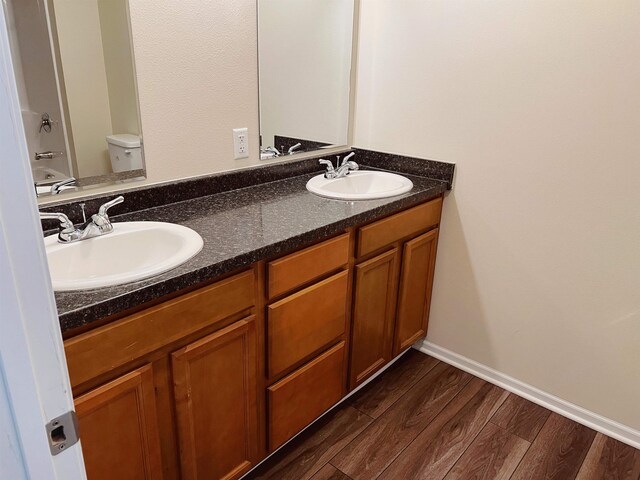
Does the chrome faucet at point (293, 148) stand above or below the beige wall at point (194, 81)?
below

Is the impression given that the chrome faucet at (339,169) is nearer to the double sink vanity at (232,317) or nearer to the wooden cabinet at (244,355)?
the double sink vanity at (232,317)

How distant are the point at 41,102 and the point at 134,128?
269 mm

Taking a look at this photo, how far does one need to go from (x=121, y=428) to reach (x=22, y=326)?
0.79 meters

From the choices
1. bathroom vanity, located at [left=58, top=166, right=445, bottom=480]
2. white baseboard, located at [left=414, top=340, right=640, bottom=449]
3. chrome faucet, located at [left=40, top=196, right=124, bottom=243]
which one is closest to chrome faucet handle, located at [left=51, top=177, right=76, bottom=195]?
chrome faucet, located at [left=40, top=196, right=124, bottom=243]

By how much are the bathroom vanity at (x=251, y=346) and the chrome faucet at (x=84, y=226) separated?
1.00ft

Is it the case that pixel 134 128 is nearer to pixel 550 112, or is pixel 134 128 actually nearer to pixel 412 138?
pixel 412 138

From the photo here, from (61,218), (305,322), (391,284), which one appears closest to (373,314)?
(391,284)

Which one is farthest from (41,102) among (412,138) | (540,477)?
(540,477)

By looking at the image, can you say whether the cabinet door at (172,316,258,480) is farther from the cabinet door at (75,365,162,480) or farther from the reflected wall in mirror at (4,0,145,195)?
the reflected wall in mirror at (4,0,145,195)

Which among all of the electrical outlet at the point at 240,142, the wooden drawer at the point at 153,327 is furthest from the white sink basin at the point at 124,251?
the electrical outlet at the point at 240,142

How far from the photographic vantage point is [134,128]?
5.17ft

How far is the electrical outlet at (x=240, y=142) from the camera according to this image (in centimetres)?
188

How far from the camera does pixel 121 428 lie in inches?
46.2

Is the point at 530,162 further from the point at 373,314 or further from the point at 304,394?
the point at 304,394
